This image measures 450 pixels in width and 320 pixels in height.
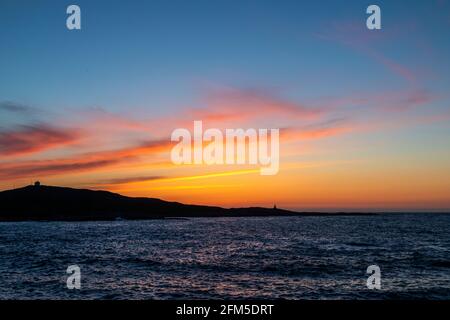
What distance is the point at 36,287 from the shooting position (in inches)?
1171

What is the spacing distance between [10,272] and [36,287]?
8.70 metres

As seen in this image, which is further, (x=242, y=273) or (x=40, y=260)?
(x=40, y=260)

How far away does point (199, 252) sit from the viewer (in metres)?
54.6
